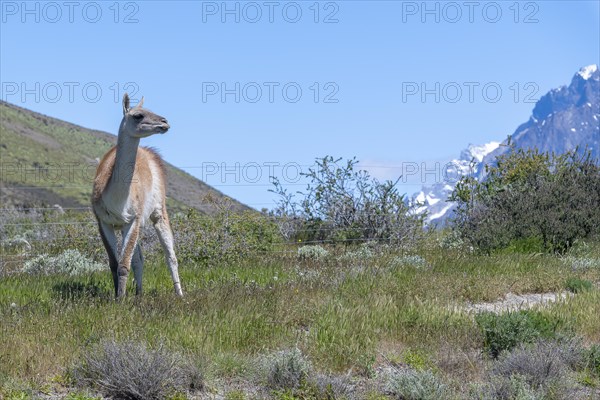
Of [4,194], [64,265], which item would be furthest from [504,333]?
[4,194]

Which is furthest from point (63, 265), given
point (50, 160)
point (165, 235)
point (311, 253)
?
point (50, 160)

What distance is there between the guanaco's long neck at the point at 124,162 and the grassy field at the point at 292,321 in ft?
4.62

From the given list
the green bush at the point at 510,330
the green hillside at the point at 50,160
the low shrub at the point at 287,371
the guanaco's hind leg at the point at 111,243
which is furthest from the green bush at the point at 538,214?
Answer: the green hillside at the point at 50,160

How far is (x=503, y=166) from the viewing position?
22.9 metres

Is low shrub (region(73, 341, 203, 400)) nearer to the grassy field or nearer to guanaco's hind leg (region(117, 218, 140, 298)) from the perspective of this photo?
the grassy field

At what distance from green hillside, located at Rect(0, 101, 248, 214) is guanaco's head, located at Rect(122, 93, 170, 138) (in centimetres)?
5979

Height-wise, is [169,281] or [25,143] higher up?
[25,143]

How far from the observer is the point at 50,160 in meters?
93.2

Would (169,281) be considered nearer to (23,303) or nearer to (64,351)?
(23,303)

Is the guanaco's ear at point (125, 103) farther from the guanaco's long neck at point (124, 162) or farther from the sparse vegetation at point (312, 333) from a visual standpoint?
the sparse vegetation at point (312, 333)

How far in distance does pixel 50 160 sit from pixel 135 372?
91386 millimetres

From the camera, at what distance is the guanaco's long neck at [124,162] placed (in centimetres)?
994

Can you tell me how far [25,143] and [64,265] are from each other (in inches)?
3364

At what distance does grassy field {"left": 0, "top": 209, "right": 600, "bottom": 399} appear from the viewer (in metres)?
6.83
